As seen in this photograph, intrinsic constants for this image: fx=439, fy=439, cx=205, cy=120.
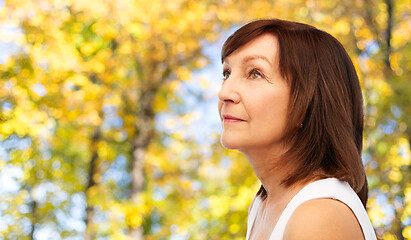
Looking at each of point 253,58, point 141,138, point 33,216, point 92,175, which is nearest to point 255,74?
point 253,58

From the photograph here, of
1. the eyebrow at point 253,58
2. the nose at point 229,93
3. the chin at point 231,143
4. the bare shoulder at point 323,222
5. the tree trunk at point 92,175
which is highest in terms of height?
the eyebrow at point 253,58

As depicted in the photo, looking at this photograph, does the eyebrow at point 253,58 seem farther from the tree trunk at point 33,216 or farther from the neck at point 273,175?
the tree trunk at point 33,216

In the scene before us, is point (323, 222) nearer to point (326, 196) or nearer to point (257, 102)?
point (326, 196)

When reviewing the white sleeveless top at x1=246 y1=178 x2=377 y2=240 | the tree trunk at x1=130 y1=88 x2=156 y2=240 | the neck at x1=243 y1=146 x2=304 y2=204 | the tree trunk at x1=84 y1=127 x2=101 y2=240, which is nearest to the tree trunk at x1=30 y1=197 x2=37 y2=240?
the tree trunk at x1=84 y1=127 x2=101 y2=240

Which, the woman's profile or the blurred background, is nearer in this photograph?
the woman's profile

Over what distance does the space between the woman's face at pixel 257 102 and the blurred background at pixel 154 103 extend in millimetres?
2211

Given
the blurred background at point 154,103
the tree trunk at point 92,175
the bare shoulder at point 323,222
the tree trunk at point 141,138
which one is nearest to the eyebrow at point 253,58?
the bare shoulder at point 323,222

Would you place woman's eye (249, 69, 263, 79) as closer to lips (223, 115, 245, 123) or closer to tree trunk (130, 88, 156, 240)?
lips (223, 115, 245, 123)

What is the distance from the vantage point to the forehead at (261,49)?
748 millimetres

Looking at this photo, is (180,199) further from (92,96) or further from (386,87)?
(386,87)

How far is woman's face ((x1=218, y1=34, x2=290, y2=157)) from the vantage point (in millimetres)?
724

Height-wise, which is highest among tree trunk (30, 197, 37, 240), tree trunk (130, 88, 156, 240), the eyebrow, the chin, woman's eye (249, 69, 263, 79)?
the eyebrow

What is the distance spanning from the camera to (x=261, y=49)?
754mm

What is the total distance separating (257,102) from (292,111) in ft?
0.20
